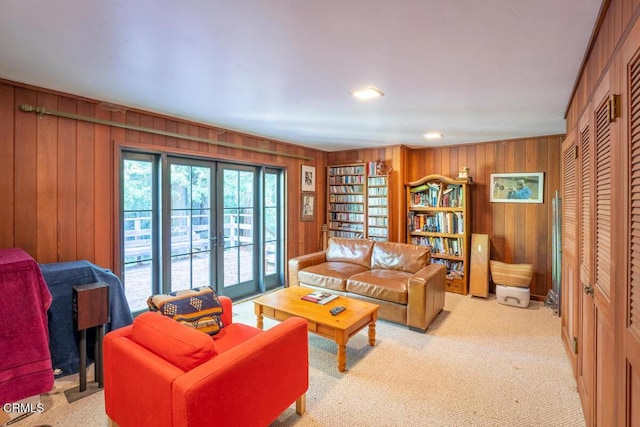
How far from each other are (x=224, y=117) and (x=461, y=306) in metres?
3.72

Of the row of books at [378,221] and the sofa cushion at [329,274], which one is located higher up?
the row of books at [378,221]

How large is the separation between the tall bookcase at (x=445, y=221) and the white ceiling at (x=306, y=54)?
5.25 feet

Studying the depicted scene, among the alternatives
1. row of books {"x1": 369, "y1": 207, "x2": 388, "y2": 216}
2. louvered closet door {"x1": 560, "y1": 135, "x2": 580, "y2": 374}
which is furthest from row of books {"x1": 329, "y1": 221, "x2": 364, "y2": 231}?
louvered closet door {"x1": 560, "y1": 135, "x2": 580, "y2": 374}

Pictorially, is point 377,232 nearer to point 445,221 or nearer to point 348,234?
point 348,234

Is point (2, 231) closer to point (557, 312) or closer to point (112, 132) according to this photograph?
point (112, 132)

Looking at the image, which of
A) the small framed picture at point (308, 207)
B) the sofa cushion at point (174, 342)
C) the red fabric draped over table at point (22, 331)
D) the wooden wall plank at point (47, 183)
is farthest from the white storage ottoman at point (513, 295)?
the wooden wall plank at point (47, 183)

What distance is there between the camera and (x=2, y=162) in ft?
7.69

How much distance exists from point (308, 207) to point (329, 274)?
1661 mm

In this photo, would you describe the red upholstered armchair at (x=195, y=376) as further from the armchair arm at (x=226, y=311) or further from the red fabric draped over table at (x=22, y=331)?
the armchair arm at (x=226, y=311)

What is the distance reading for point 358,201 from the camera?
5312 millimetres

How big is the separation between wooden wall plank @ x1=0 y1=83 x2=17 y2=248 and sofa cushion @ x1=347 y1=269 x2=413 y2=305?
3.08 metres

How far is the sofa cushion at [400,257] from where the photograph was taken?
12.7 feet

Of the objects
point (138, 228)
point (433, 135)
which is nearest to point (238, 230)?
point (138, 228)

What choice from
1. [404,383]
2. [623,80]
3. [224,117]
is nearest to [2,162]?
[224,117]
